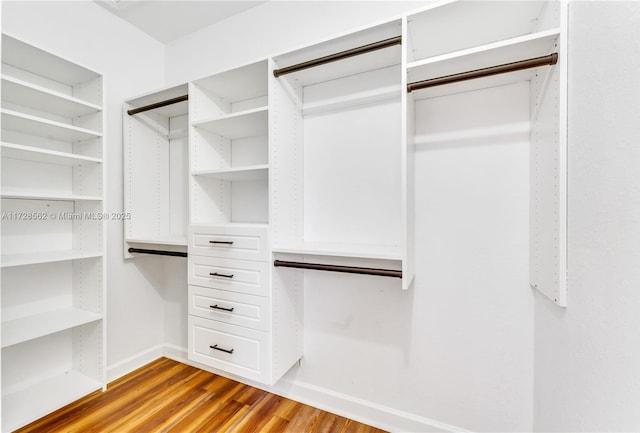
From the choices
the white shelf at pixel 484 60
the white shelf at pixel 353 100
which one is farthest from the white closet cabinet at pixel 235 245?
the white shelf at pixel 484 60

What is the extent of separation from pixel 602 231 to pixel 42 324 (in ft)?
8.85

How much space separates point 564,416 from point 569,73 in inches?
49.8

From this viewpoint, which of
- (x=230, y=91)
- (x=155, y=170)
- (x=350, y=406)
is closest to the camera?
(x=350, y=406)

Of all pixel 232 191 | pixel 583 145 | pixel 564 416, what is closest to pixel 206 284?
pixel 232 191

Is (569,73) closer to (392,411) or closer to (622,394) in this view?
(622,394)

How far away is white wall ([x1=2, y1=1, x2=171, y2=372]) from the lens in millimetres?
1891

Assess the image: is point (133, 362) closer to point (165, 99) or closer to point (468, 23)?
point (165, 99)

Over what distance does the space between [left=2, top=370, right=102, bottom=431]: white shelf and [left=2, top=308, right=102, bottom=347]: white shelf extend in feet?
1.34

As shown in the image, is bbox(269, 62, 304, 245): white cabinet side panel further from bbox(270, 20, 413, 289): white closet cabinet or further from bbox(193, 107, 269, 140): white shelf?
bbox(193, 107, 269, 140): white shelf

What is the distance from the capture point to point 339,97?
177 cm

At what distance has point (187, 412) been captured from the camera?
1773mm

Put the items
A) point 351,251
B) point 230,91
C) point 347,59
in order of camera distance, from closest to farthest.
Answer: point 351,251
point 347,59
point 230,91

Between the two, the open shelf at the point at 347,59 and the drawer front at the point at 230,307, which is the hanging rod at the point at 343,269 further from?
the open shelf at the point at 347,59

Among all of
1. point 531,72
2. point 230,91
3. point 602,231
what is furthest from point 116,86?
point 602,231
